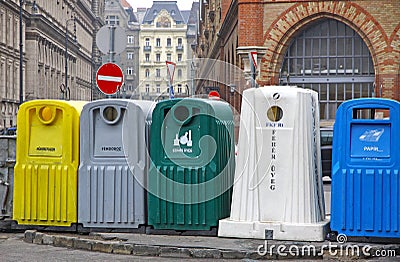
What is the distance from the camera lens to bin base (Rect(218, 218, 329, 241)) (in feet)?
32.3

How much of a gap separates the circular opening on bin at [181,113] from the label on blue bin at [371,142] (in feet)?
6.66

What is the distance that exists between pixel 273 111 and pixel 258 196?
102cm

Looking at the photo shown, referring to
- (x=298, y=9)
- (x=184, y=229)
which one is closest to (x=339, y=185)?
(x=184, y=229)

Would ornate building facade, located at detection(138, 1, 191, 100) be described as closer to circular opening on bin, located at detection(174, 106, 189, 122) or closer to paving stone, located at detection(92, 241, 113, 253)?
circular opening on bin, located at detection(174, 106, 189, 122)

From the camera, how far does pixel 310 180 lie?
33.0 feet

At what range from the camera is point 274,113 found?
10141mm

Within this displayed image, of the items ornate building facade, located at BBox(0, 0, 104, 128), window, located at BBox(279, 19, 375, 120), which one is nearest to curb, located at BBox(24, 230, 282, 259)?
window, located at BBox(279, 19, 375, 120)

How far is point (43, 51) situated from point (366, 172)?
259 feet

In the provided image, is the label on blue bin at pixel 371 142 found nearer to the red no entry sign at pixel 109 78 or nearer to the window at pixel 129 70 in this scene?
the red no entry sign at pixel 109 78

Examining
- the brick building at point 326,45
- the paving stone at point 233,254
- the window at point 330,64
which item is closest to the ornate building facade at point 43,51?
the brick building at point 326,45

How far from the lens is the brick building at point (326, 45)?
105 ft

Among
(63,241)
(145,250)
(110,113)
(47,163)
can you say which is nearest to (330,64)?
(110,113)

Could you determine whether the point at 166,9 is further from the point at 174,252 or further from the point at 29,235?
the point at 174,252

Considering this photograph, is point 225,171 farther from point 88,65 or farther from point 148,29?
point 148,29
